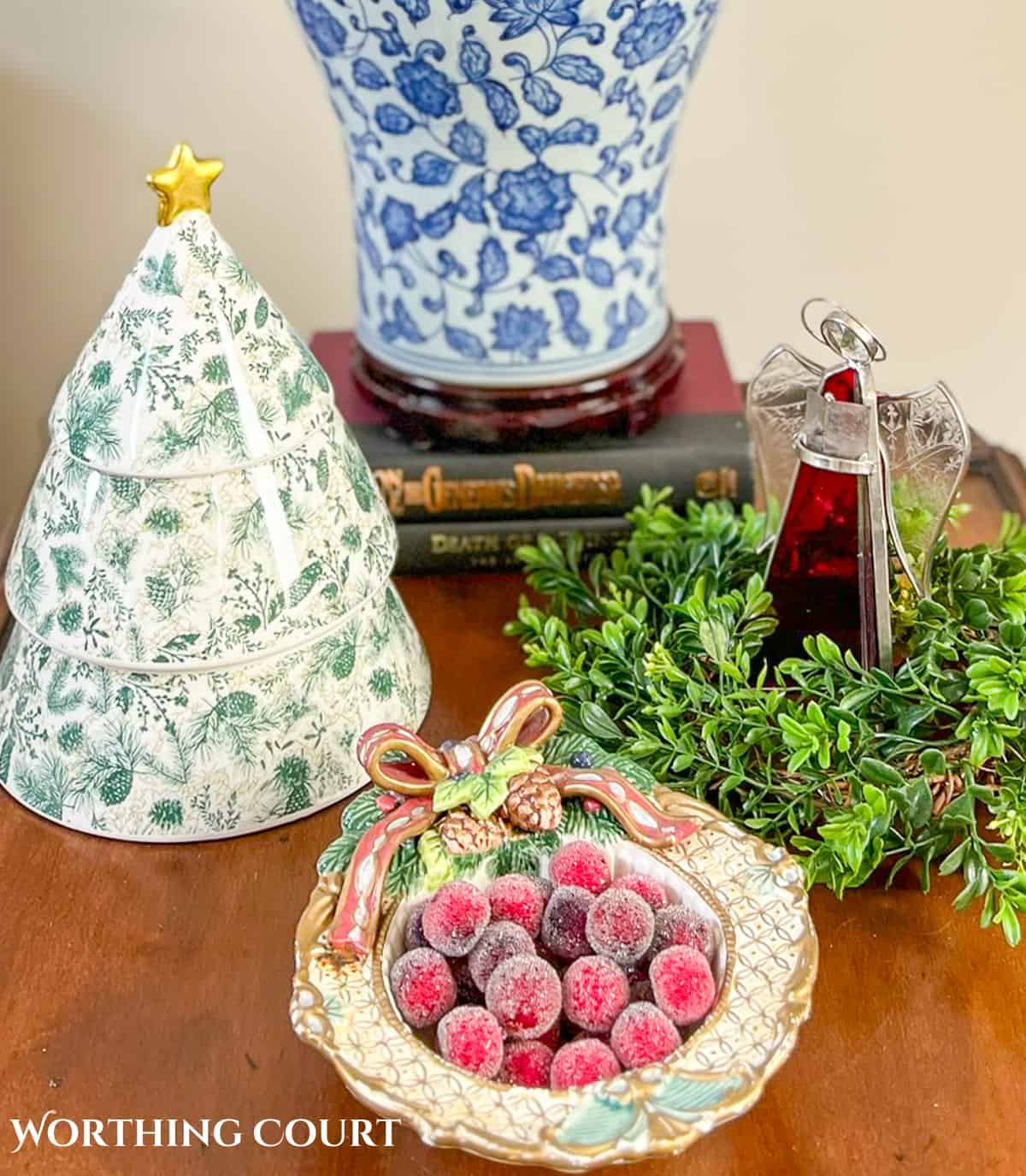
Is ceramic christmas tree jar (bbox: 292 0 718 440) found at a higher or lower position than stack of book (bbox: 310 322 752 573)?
higher

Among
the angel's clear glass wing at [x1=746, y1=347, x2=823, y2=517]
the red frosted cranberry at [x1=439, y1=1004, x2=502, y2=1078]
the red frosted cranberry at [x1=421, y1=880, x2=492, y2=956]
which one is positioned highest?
the angel's clear glass wing at [x1=746, y1=347, x2=823, y2=517]

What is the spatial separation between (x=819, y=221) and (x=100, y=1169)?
32.9 inches

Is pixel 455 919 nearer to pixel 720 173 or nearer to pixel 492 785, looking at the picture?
pixel 492 785

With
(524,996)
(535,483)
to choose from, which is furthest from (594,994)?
(535,483)

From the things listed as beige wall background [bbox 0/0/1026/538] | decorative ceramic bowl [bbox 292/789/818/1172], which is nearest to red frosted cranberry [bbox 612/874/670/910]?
decorative ceramic bowl [bbox 292/789/818/1172]

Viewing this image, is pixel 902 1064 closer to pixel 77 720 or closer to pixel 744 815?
pixel 744 815

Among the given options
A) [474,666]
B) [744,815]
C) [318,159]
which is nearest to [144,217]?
[318,159]

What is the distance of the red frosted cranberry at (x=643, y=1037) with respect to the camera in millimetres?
424

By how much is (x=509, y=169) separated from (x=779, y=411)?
200mm

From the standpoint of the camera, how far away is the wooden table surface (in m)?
0.46

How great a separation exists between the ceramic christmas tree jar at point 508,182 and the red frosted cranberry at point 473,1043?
0.39 meters

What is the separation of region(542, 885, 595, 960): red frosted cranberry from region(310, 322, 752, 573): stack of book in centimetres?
31

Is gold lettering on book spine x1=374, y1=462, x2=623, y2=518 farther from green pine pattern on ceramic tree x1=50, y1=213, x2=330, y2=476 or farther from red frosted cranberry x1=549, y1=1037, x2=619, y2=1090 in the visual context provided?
red frosted cranberry x1=549, y1=1037, x2=619, y2=1090

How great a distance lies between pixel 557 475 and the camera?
2.45 feet
